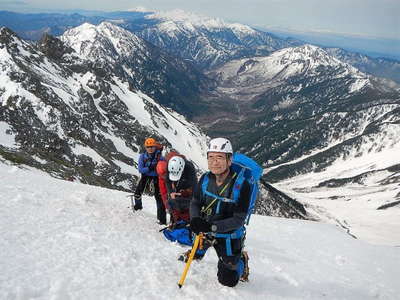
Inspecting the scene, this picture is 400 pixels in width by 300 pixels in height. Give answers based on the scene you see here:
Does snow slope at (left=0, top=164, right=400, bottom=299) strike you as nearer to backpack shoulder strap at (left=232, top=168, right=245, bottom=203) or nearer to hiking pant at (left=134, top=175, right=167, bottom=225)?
hiking pant at (left=134, top=175, right=167, bottom=225)

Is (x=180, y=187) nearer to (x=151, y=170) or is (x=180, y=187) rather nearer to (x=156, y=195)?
(x=156, y=195)

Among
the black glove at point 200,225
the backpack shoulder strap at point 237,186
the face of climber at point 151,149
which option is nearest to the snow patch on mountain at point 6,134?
the face of climber at point 151,149

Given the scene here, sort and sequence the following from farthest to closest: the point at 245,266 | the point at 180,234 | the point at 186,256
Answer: the point at 180,234, the point at 186,256, the point at 245,266

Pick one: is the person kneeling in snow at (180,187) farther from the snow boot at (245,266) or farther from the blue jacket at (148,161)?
the snow boot at (245,266)

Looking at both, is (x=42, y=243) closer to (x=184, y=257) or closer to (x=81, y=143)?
(x=184, y=257)

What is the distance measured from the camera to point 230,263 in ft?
30.4

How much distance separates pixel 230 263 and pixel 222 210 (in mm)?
1464

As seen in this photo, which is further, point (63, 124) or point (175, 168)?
point (63, 124)

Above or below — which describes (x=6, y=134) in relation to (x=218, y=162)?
below

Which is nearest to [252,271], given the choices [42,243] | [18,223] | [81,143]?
[42,243]

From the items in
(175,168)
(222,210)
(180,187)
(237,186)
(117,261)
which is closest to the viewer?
(237,186)

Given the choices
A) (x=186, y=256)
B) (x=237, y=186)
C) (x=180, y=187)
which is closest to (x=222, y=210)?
(x=237, y=186)

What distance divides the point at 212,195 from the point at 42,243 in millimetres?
4842

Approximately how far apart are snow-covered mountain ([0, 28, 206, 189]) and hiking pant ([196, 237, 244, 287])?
3468cm
